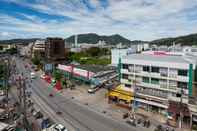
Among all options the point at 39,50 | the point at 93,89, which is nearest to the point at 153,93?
the point at 93,89

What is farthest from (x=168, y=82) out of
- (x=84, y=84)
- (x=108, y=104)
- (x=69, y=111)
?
(x=84, y=84)

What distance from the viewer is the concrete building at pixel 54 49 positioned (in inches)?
4272

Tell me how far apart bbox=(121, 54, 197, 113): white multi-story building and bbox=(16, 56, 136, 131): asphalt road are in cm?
913

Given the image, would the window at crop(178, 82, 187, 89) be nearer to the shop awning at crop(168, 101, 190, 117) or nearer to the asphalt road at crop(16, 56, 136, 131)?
the shop awning at crop(168, 101, 190, 117)

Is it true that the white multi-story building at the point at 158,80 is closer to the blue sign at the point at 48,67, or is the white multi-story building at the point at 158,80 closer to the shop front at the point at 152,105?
the shop front at the point at 152,105

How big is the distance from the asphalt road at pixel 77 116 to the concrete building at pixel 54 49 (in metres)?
56.2

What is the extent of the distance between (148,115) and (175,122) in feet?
19.7

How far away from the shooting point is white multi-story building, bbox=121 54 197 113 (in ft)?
114

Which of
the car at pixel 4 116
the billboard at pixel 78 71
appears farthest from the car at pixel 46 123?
the billboard at pixel 78 71

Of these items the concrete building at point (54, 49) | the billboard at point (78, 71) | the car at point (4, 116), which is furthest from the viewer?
the concrete building at point (54, 49)

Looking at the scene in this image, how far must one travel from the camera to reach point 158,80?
38.7 m

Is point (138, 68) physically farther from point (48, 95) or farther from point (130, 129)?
point (48, 95)

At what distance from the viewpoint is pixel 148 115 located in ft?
127

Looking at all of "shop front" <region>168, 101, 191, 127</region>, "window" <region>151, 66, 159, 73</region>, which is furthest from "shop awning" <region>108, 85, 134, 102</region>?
"shop front" <region>168, 101, 191, 127</region>
